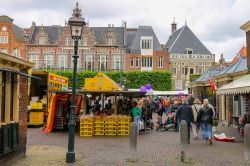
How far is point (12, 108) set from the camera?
10.2 metres

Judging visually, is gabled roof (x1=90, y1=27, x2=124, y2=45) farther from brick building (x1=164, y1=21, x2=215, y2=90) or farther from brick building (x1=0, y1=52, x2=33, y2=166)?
brick building (x1=0, y1=52, x2=33, y2=166)

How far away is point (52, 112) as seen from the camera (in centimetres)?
1939

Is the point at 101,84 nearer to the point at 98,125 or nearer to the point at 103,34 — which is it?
the point at 98,125

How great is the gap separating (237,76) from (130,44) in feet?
132

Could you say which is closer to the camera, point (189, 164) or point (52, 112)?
point (189, 164)

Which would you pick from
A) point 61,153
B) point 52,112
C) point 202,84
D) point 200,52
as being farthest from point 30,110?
point 200,52

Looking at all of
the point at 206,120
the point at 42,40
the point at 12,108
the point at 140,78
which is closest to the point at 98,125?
the point at 206,120

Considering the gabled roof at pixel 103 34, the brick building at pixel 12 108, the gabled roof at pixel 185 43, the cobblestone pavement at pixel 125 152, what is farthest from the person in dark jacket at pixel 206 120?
the gabled roof at pixel 185 43

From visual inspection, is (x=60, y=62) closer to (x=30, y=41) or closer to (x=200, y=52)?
(x=30, y=41)

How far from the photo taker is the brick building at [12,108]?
30.2ft

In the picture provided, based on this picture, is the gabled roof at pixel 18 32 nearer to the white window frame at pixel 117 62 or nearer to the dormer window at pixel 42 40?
the dormer window at pixel 42 40

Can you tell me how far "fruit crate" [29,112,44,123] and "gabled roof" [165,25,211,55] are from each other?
41.8m

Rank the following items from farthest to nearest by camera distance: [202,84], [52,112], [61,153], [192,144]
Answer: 1. [202,84]
2. [52,112]
3. [192,144]
4. [61,153]

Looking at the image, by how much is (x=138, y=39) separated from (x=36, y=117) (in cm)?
4063
